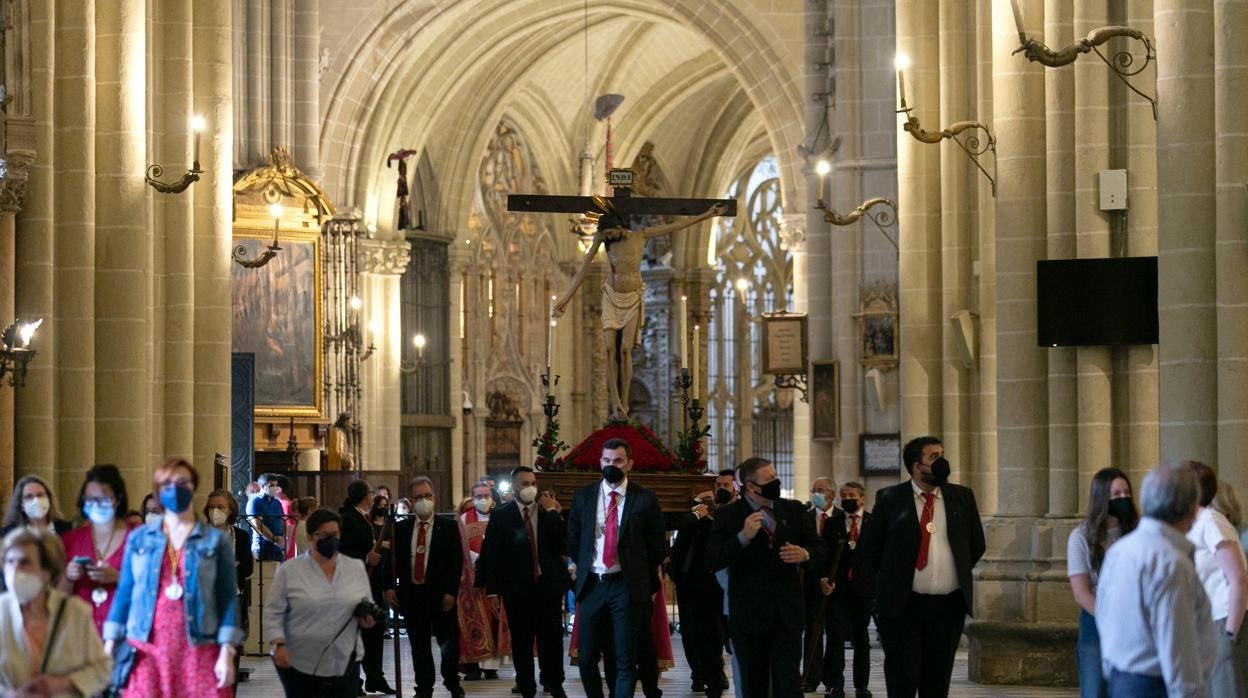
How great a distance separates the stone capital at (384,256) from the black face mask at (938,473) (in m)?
25.3

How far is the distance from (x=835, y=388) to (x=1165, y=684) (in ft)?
65.9

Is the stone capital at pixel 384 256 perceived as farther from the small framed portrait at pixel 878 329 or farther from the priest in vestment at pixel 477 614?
the priest in vestment at pixel 477 614

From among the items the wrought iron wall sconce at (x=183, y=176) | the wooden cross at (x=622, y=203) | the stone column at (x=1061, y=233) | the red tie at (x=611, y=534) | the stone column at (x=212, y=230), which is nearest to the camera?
the red tie at (x=611, y=534)

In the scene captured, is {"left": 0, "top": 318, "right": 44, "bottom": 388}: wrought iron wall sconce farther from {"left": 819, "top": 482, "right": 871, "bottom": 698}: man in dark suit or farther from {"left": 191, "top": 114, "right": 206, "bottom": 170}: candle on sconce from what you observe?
{"left": 819, "top": 482, "right": 871, "bottom": 698}: man in dark suit

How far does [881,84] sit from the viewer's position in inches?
1090

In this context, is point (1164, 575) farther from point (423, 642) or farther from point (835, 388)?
point (835, 388)

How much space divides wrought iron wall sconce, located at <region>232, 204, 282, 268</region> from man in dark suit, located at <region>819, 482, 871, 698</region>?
7.60 m

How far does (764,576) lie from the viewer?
12.1 m

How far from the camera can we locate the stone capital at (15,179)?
15062 millimetres

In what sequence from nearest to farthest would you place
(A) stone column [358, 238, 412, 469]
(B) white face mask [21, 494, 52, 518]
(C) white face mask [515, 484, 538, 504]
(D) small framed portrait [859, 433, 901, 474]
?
(B) white face mask [21, 494, 52, 518], (C) white face mask [515, 484, 538, 504], (D) small framed portrait [859, 433, 901, 474], (A) stone column [358, 238, 412, 469]

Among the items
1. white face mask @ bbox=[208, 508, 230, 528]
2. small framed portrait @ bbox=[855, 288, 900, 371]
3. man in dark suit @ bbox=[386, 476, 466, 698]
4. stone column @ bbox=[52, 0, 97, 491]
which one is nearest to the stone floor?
man in dark suit @ bbox=[386, 476, 466, 698]

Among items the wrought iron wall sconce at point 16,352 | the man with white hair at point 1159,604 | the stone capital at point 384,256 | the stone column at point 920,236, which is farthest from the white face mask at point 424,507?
the stone capital at point 384,256

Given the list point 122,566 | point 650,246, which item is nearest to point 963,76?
point 122,566

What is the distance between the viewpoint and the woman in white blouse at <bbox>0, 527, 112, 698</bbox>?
7539 millimetres
